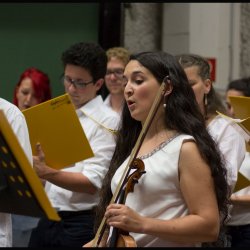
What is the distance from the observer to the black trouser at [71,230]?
354 cm

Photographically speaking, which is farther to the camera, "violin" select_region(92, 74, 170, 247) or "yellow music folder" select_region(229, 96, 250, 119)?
"yellow music folder" select_region(229, 96, 250, 119)

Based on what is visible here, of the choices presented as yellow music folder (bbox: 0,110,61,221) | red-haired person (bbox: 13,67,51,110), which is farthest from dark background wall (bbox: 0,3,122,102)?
yellow music folder (bbox: 0,110,61,221)

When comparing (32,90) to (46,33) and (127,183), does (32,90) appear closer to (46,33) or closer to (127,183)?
(46,33)

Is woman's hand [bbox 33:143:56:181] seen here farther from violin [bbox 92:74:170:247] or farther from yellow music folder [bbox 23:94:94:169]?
violin [bbox 92:74:170:247]

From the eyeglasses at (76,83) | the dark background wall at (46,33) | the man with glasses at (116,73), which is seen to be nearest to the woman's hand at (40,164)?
the eyeglasses at (76,83)

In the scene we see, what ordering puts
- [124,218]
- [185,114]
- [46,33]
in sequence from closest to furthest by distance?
1. [124,218]
2. [185,114]
3. [46,33]

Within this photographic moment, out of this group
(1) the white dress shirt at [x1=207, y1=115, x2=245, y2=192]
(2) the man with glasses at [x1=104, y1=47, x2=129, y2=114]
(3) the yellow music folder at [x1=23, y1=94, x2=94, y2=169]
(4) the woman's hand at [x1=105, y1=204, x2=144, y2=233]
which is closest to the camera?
(4) the woman's hand at [x1=105, y1=204, x2=144, y2=233]

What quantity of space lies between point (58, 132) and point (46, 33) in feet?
8.79

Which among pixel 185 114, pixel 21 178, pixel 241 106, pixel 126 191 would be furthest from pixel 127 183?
pixel 241 106

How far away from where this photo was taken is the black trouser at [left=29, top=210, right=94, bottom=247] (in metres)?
3.54

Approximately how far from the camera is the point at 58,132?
3.35 meters

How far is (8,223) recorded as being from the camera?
2.88 meters

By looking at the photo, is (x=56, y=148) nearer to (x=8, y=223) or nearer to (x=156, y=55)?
(x=8, y=223)

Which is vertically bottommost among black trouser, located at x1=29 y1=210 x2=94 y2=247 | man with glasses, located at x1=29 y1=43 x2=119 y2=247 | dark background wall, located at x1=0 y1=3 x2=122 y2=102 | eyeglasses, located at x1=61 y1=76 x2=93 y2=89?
black trouser, located at x1=29 y1=210 x2=94 y2=247
